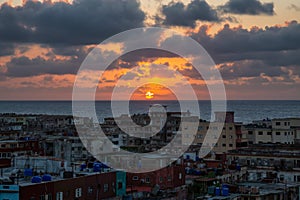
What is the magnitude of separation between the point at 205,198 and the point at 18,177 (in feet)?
35.3

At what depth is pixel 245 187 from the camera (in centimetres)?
3553

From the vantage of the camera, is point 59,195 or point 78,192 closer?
point 59,195

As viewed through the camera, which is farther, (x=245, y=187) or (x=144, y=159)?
(x=144, y=159)

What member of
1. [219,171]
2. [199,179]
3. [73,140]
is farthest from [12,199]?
[73,140]

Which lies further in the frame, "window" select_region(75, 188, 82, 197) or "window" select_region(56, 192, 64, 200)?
"window" select_region(75, 188, 82, 197)

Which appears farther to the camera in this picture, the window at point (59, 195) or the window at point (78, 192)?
the window at point (78, 192)

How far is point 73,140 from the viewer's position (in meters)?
73.6

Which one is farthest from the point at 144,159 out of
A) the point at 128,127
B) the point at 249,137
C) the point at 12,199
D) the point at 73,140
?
the point at 128,127

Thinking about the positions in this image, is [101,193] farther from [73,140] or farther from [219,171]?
[73,140]

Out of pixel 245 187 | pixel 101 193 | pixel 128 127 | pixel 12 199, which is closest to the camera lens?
pixel 12 199

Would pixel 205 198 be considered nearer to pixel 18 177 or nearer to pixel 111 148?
pixel 18 177

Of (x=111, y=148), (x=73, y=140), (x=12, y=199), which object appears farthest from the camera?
(x=73, y=140)

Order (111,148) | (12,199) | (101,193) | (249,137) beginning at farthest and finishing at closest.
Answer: (249,137), (111,148), (101,193), (12,199)

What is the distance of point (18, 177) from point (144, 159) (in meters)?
11.9
